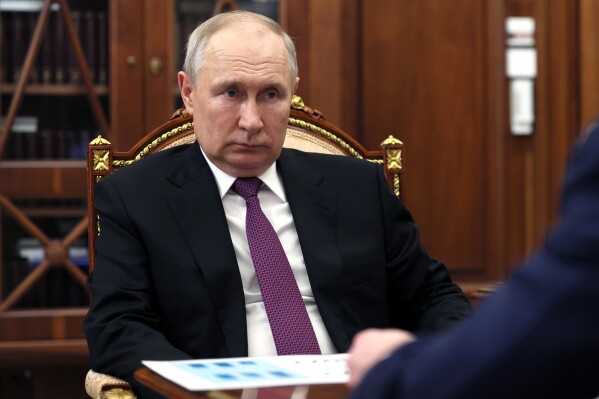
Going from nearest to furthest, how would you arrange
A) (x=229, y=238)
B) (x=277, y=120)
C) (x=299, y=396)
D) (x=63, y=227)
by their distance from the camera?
(x=299, y=396) < (x=229, y=238) < (x=277, y=120) < (x=63, y=227)

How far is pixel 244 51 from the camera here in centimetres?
211

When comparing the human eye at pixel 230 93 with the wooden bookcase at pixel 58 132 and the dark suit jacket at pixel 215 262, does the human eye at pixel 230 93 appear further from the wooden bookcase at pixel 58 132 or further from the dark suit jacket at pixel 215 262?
the wooden bookcase at pixel 58 132

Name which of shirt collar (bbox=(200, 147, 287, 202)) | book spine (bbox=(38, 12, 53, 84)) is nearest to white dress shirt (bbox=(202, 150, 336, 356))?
shirt collar (bbox=(200, 147, 287, 202))

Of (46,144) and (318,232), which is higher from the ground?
(46,144)

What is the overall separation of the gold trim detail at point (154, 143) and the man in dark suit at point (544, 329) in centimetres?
162

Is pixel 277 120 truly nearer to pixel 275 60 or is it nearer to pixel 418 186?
pixel 275 60

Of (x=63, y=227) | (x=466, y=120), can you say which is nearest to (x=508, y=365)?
(x=63, y=227)

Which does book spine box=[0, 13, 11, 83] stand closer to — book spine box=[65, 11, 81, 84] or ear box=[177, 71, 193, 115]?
book spine box=[65, 11, 81, 84]

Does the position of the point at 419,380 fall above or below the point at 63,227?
above

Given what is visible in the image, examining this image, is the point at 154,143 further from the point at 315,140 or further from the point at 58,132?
the point at 58,132

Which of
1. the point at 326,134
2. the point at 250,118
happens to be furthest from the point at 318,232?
the point at 326,134

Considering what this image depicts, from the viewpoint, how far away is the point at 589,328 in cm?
76

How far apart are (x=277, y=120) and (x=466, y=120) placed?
7.13 ft

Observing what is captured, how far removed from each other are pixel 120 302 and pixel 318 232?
0.47 m
